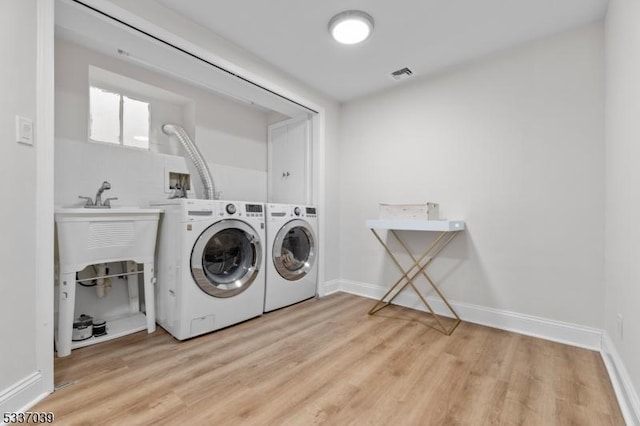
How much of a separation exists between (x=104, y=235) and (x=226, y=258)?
0.82 m

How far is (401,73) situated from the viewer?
2.60 metres

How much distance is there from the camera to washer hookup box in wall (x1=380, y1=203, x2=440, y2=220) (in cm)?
231

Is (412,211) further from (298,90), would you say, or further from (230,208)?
(298,90)

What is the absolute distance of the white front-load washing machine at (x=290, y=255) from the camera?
2.52 m

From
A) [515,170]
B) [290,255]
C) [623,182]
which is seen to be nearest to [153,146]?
[290,255]

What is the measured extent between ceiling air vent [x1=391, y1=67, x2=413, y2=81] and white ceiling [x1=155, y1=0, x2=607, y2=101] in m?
0.05

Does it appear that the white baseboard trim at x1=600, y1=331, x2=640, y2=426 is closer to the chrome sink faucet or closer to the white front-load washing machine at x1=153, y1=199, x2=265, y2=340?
the white front-load washing machine at x1=153, y1=199, x2=265, y2=340

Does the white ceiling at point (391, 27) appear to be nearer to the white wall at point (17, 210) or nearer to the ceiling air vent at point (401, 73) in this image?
the ceiling air vent at point (401, 73)

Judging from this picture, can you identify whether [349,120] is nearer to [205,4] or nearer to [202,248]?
[205,4]

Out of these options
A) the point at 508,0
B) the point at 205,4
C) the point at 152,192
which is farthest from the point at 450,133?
the point at 152,192

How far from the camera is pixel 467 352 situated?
1795 mm

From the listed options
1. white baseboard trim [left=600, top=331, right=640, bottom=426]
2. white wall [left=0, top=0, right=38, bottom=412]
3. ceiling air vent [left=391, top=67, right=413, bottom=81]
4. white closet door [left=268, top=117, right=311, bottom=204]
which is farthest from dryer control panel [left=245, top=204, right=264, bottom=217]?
white baseboard trim [left=600, top=331, right=640, bottom=426]

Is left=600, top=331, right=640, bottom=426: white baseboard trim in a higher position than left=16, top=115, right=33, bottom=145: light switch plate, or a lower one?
lower

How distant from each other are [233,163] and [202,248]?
1.47 metres
